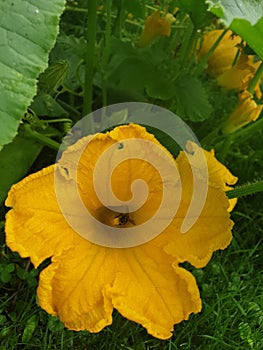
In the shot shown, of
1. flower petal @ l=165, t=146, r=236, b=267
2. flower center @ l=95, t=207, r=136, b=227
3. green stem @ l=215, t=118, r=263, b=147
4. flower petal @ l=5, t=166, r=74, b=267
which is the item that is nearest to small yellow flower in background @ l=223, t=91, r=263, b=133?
green stem @ l=215, t=118, r=263, b=147

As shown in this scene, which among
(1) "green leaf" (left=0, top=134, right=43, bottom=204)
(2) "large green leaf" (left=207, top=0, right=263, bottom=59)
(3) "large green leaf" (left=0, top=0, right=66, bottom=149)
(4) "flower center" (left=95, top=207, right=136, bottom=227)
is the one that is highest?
(2) "large green leaf" (left=207, top=0, right=263, bottom=59)

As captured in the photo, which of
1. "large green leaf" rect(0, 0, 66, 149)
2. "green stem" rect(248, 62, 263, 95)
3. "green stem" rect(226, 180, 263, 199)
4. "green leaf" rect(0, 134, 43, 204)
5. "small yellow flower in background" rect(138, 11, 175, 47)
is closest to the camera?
"large green leaf" rect(0, 0, 66, 149)

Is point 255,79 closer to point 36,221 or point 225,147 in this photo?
point 225,147

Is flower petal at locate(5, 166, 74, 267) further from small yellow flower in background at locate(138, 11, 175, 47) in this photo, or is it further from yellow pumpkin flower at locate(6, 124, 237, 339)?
small yellow flower in background at locate(138, 11, 175, 47)

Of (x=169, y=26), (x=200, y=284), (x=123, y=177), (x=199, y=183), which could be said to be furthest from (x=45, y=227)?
(x=169, y=26)

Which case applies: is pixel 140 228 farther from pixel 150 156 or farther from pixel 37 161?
pixel 37 161

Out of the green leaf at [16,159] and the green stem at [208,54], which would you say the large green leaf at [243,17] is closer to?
the green stem at [208,54]

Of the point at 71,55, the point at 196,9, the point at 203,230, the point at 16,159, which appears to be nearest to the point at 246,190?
the point at 203,230
